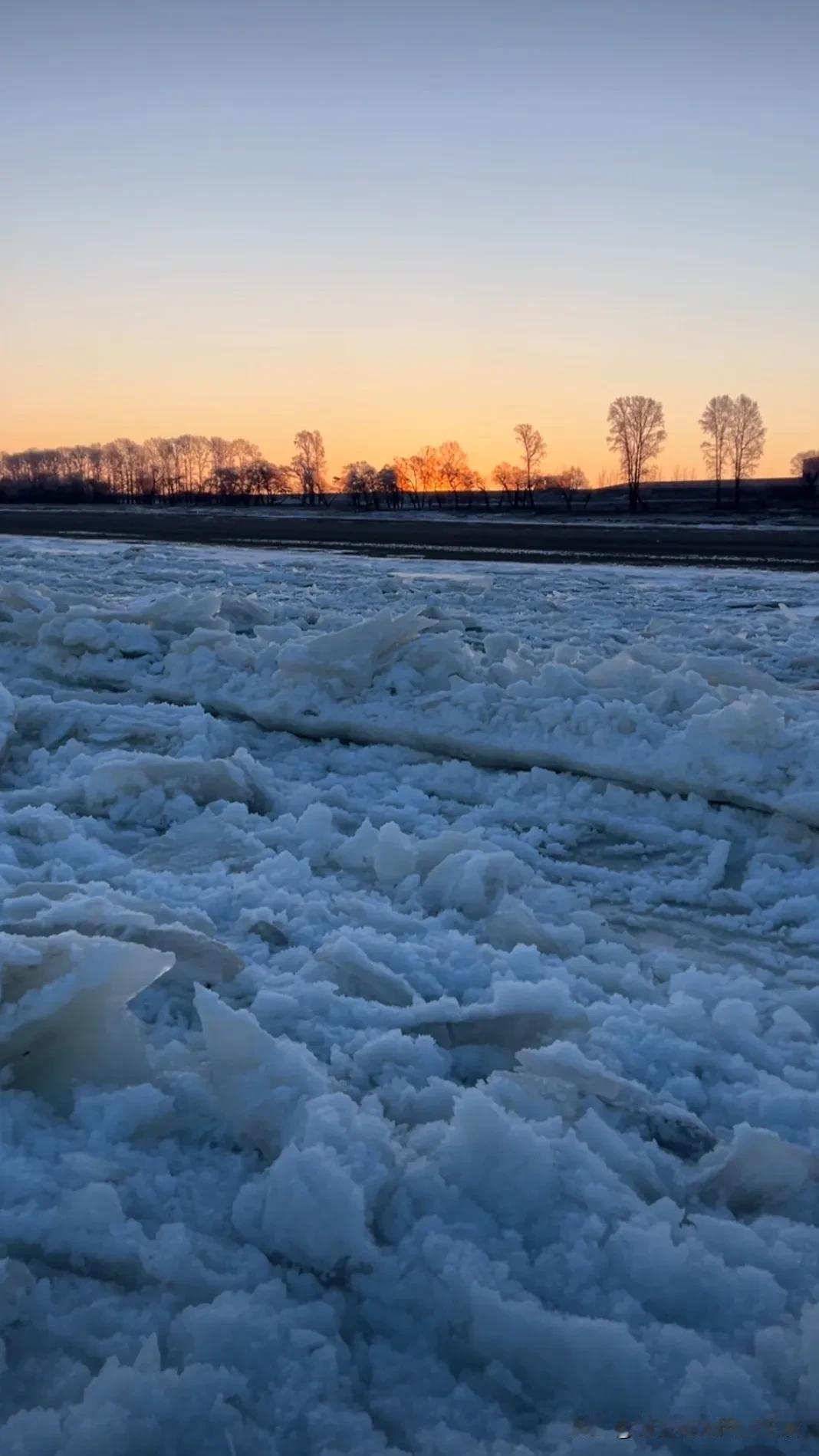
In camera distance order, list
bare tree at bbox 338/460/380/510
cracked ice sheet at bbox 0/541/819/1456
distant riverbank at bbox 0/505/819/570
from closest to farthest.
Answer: cracked ice sheet at bbox 0/541/819/1456 < distant riverbank at bbox 0/505/819/570 < bare tree at bbox 338/460/380/510

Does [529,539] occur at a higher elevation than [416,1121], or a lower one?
higher

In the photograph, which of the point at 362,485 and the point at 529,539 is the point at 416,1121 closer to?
the point at 529,539

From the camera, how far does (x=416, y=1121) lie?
1.90 metres

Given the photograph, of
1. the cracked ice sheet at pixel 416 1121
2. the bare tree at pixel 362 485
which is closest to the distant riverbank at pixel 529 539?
the cracked ice sheet at pixel 416 1121

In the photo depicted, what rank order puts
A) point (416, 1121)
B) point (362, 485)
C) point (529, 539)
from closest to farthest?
point (416, 1121) → point (529, 539) → point (362, 485)

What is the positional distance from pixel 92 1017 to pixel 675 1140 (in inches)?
48.2

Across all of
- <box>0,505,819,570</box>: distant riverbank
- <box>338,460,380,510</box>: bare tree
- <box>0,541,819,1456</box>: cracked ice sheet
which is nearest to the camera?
<box>0,541,819,1456</box>: cracked ice sheet

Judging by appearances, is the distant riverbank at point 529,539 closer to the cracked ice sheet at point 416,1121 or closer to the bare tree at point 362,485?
the cracked ice sheet at point 416,1121

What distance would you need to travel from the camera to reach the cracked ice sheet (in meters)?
1.37

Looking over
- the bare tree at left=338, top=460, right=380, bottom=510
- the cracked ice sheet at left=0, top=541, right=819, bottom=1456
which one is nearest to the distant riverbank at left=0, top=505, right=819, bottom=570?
the cracked ice sheet at left=0, top=541, right=819, bottom=1456

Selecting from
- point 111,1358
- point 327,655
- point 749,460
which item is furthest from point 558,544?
point 749,460

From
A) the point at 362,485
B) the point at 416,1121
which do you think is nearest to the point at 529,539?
the point at 416,1121

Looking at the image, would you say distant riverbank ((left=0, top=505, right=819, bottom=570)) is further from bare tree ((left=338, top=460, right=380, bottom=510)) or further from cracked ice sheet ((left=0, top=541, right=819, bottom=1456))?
bare tree ((left=338, top=460, right=380, bottom=510))

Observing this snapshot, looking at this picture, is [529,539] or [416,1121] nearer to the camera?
[416,1121]
